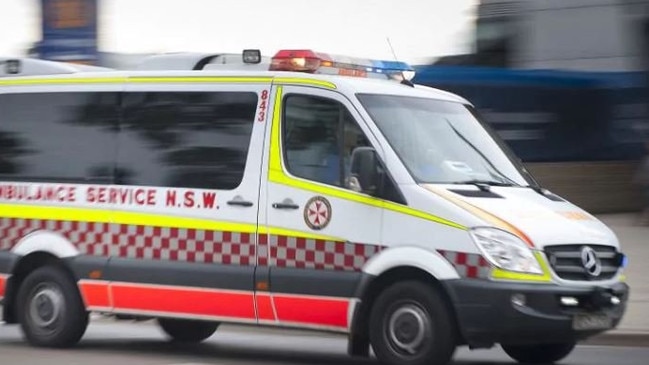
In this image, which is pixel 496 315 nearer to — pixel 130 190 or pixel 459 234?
pixel 459 234

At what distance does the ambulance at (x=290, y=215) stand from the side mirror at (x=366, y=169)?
0.05ft

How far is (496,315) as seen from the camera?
9516 millimetres

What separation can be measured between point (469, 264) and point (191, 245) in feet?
7.50

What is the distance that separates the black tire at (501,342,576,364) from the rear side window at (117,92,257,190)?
8.33 ft

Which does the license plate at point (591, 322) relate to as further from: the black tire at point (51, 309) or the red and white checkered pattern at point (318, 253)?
the black tire at point (51, 309)

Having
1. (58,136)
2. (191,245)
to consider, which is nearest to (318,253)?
(191,245)

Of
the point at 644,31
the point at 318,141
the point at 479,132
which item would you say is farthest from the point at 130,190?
the point at 644,31

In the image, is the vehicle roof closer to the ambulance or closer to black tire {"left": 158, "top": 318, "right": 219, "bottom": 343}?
the ambulance

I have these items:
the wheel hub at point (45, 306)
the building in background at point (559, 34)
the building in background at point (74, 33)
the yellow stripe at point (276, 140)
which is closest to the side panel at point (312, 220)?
the yellow stripe at point (276, 140)

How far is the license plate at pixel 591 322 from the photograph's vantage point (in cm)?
966

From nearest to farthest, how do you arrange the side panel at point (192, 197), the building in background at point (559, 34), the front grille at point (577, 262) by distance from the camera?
the front grille at point (577, 262)
the side panel at point (192, 197)
the building in background at point (559, 34)

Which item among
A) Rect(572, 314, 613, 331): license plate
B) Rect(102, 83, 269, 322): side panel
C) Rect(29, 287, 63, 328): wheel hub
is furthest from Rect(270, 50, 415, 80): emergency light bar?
Rect(572, 314, 613, 331): license plate

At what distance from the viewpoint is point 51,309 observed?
11539mm

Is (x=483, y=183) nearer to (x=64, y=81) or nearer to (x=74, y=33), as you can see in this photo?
(x=64, y=81)
